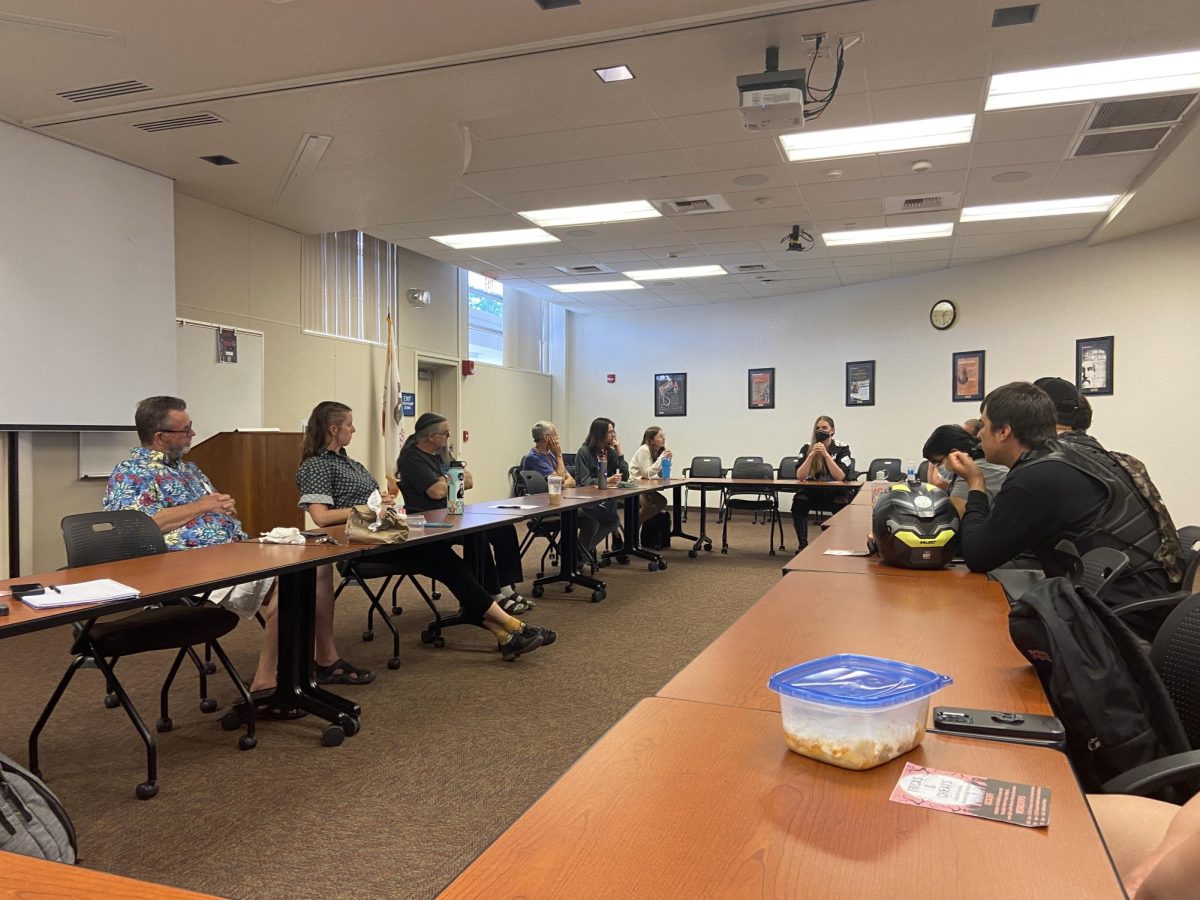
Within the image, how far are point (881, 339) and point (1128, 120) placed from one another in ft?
17.4

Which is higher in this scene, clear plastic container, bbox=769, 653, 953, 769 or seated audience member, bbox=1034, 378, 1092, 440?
seated audience member, bbox=1034, 378, 1092, 440

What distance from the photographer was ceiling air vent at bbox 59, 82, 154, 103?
4.21m

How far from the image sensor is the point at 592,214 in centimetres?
685

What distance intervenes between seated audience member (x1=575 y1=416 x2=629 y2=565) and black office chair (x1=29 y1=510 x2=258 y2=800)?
11.2ft

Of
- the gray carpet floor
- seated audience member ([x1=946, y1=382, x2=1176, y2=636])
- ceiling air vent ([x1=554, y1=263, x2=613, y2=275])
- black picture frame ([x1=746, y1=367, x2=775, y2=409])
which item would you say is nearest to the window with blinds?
ceiling air vent ([x1=554, y1=263, x2=613, y2=275])

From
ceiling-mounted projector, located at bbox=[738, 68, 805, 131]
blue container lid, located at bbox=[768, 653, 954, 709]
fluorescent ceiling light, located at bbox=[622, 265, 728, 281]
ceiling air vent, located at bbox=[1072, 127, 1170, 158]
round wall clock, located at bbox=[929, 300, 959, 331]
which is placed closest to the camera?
blue container lid, located at bbox=[768, 653, 954, 709]

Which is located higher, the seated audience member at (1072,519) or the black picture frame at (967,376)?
the black picture frame at (967,376)

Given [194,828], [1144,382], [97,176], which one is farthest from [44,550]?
[1144,382]

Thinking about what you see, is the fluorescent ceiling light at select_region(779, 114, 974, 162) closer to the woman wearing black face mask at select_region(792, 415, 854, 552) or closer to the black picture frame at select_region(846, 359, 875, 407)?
the woman wearing black face mask at select_region(792, 415, 854, 552)

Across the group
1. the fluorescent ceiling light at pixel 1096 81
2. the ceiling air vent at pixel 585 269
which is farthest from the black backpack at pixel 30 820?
the ceiling air vent at pixel 585 269

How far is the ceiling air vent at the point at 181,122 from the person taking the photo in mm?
4582

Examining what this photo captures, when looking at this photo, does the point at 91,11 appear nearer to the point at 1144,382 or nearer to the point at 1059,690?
the point at 1059,690

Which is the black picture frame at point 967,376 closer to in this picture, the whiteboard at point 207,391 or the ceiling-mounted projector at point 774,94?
the ceiling-mounted projector at point 774,94

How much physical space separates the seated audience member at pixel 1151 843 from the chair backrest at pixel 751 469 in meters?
7.76
